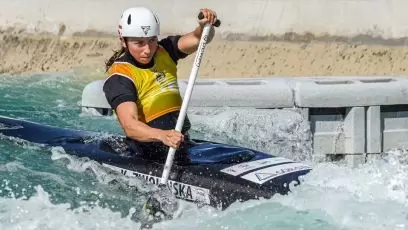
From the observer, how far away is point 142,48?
5.30 m

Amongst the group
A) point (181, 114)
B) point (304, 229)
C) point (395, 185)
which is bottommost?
point (304, 229)

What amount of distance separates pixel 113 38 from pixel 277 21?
2.35 m

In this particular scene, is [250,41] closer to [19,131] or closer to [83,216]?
[19,131]

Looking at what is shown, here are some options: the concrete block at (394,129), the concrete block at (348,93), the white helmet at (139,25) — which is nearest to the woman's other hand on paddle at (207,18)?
the white helmet at (139,25)

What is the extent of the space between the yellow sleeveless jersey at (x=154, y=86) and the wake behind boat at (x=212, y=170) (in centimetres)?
32

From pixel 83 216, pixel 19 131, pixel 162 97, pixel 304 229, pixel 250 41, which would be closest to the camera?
pixel 304 229

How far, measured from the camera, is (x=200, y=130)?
25.2ft

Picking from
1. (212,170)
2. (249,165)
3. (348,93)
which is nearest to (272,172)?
(249,165)

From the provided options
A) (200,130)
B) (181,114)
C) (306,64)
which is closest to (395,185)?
(181,114)

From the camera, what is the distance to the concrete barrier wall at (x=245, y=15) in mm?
12375

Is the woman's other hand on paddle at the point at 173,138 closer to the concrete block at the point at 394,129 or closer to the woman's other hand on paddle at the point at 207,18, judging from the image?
the woman's other hand on paddle at the point at 207,18

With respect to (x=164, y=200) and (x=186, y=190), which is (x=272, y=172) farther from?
(x=164, y=200)

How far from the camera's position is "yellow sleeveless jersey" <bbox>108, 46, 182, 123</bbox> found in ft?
17.4

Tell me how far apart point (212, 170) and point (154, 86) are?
626 mm
